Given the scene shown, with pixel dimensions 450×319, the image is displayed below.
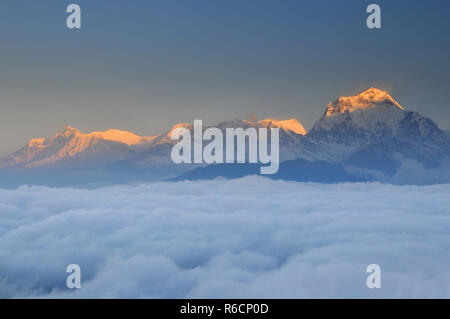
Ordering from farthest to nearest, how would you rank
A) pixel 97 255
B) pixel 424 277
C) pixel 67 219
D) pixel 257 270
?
1. pixel 67 219
2. pixel 97 255
3. pixel 257 270
4. pixel 424 277

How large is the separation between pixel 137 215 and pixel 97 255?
54.1 meters

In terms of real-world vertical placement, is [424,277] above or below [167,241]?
below

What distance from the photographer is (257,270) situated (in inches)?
4894

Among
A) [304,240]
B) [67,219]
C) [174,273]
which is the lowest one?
[174,273]

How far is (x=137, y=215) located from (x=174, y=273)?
80.1 meters

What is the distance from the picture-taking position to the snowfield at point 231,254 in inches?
3349

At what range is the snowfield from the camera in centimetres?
8506

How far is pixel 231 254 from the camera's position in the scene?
136m
